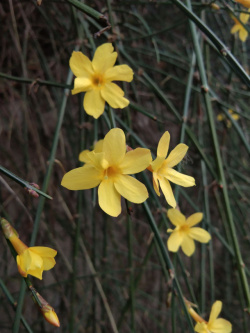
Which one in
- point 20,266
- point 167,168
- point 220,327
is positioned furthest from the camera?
point 220,327

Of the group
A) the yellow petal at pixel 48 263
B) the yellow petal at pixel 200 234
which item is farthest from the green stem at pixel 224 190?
the yellow petal at pixel 48 263

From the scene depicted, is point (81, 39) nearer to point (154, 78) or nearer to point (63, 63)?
point (63, 63)

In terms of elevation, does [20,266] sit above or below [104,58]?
below

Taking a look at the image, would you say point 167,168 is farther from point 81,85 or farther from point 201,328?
point 201,328

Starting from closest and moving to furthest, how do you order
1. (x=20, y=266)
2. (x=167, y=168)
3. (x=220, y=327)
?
(x=20, y=266), (x=167, y=168), (x=220, y=327)

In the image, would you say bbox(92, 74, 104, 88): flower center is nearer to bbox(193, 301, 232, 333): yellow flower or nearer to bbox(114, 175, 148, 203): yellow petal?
bbox(114, 175, 148, 203): yellow petal

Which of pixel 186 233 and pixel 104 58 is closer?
pixel 104 58

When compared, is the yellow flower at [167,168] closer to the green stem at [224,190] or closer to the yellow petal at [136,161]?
the yellow petal at [136,161]

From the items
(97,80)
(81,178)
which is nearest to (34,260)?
(81,178)
